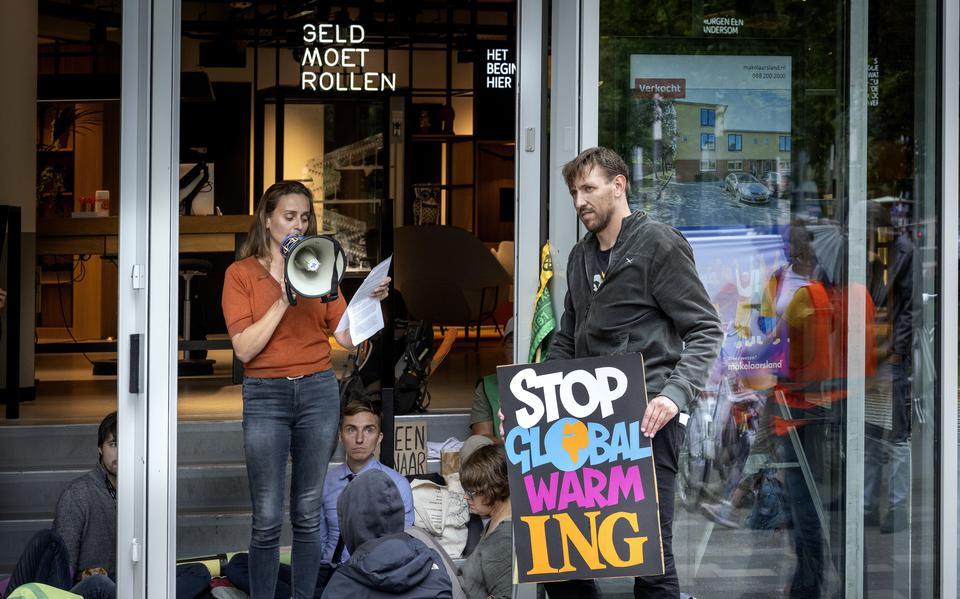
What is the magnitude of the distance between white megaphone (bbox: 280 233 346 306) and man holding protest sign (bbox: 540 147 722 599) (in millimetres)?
1004

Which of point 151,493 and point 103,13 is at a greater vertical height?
point 103,13

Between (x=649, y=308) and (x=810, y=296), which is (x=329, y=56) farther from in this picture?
(x=649, y=308)

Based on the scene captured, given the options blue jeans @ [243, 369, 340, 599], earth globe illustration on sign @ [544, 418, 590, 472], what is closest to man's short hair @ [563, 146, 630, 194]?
earth globe illustration on sign @ [544, 418, 590, 472]

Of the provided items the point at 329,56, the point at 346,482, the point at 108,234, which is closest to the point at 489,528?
the point at 346,482

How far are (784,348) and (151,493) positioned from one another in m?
2.20

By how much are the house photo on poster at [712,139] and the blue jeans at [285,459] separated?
4.32 ft

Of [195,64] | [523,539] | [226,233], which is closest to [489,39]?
[195,64]

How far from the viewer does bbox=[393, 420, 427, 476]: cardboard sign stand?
17.7 ft

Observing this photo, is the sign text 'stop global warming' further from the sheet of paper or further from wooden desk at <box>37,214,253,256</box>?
the sheet of paper

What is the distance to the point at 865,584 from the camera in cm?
393

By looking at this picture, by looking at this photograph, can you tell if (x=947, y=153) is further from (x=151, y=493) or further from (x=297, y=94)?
(x=297, y=94)

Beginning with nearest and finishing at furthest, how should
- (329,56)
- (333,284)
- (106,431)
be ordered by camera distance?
(333,284), (106,431), (329,56)

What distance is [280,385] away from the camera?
3.81m

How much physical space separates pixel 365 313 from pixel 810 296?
61.6 inches
